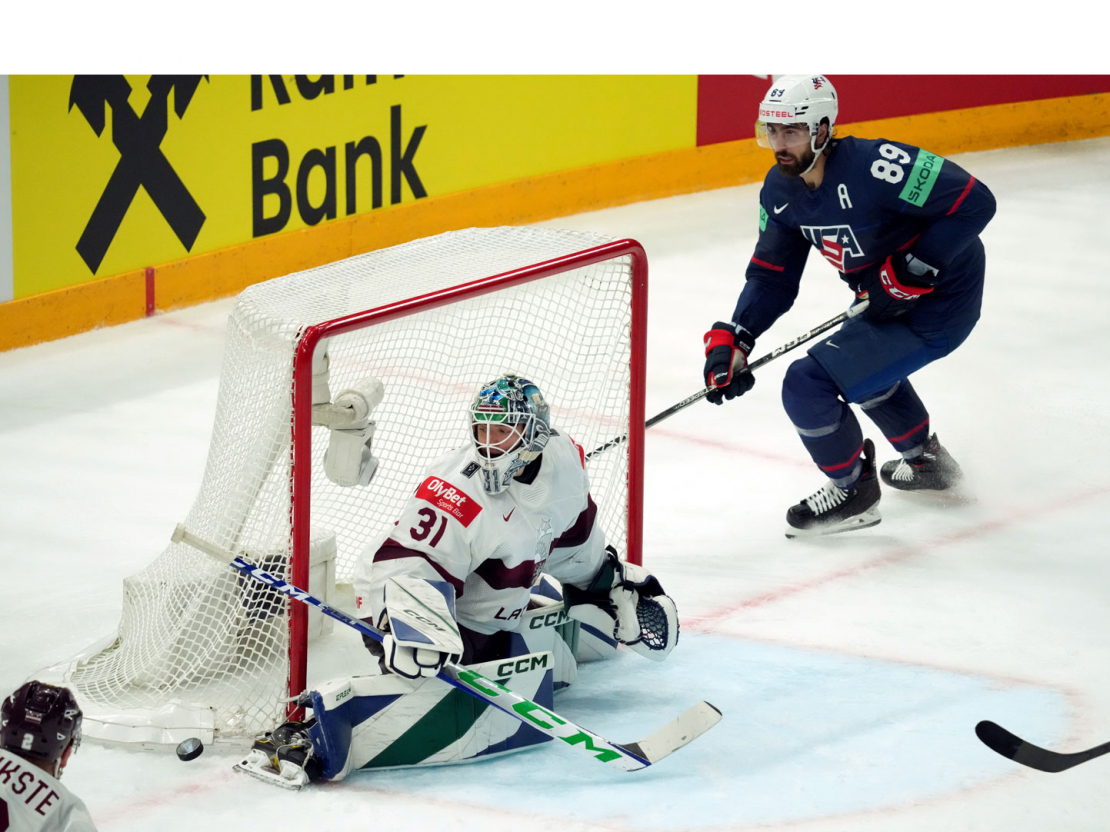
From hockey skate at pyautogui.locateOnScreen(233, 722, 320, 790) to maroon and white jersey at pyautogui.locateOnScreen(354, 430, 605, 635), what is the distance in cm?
26

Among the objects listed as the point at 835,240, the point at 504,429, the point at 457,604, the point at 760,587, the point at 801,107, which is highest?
the point at 801,107

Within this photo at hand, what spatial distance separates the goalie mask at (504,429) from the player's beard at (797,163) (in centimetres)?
122

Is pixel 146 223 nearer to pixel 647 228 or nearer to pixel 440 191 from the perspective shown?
pixel 440 191

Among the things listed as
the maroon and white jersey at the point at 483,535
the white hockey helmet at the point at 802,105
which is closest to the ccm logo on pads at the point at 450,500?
the maroon and white jersey at the point at 483,535


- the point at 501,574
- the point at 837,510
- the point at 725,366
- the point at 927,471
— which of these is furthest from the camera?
the point at 927,471

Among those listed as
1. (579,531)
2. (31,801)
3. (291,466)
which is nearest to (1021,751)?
(579,531)

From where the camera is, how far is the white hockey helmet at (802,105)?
385 centimetres

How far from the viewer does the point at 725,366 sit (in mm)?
4078

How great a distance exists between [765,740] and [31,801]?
59.4 inches

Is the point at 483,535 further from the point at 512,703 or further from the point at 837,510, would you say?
the point at 837,510

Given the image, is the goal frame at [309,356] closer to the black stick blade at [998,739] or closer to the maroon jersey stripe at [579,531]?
the maroon jersey stripe at [579,531]
